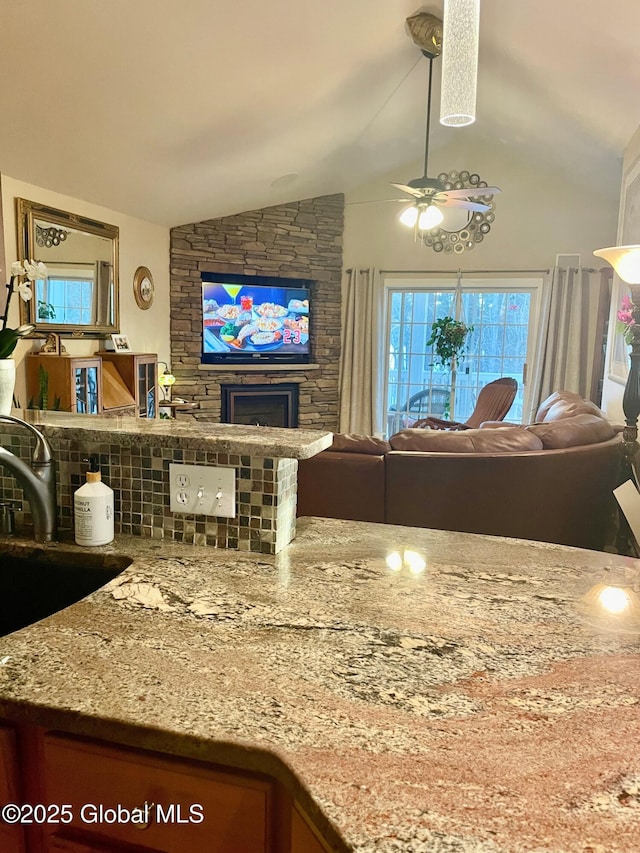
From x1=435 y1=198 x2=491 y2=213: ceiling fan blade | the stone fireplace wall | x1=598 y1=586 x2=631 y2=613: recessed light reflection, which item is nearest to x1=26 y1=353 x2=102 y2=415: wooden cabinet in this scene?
the stone fireplace wall

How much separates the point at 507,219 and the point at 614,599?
607 cm

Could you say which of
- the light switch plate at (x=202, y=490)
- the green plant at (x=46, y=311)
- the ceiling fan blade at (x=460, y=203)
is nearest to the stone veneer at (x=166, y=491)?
the light switch plate at (x=202, y=490)

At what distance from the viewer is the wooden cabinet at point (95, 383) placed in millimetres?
4070

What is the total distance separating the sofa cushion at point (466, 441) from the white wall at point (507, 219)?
3912mm

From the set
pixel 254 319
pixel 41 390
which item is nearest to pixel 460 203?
pixel 254 319

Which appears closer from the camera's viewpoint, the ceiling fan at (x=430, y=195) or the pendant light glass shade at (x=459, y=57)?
the pendant light glass shade at (x=459, y=57)

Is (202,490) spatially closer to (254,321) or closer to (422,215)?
(422,215)

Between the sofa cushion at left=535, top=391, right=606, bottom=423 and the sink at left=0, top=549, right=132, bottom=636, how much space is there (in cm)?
333

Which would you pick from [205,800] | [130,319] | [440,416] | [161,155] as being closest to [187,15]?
[161,155]

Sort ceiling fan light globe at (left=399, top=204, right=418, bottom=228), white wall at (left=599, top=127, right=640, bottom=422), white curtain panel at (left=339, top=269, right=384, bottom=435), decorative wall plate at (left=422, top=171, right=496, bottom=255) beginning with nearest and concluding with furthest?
white wall at (left=599, top=127, right=640, bottom=422) → ceiling fan light globe at (left=399, top=204, right=418, bottom=228) → decorative wall plate at (left=422, top=171, right=496, bottom=255) → white curtain panel at (left=339, top=269, right=384, bottom=435)

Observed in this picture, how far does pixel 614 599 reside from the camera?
106cm

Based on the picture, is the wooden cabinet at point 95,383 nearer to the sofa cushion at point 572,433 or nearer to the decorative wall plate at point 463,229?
the sofa cushion at point 572,433

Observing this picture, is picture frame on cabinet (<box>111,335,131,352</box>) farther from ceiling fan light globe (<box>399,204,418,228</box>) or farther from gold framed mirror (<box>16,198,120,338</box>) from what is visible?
ceiling fan light globe (<box>399,204,418,228</box>)

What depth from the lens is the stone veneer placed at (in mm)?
1213
